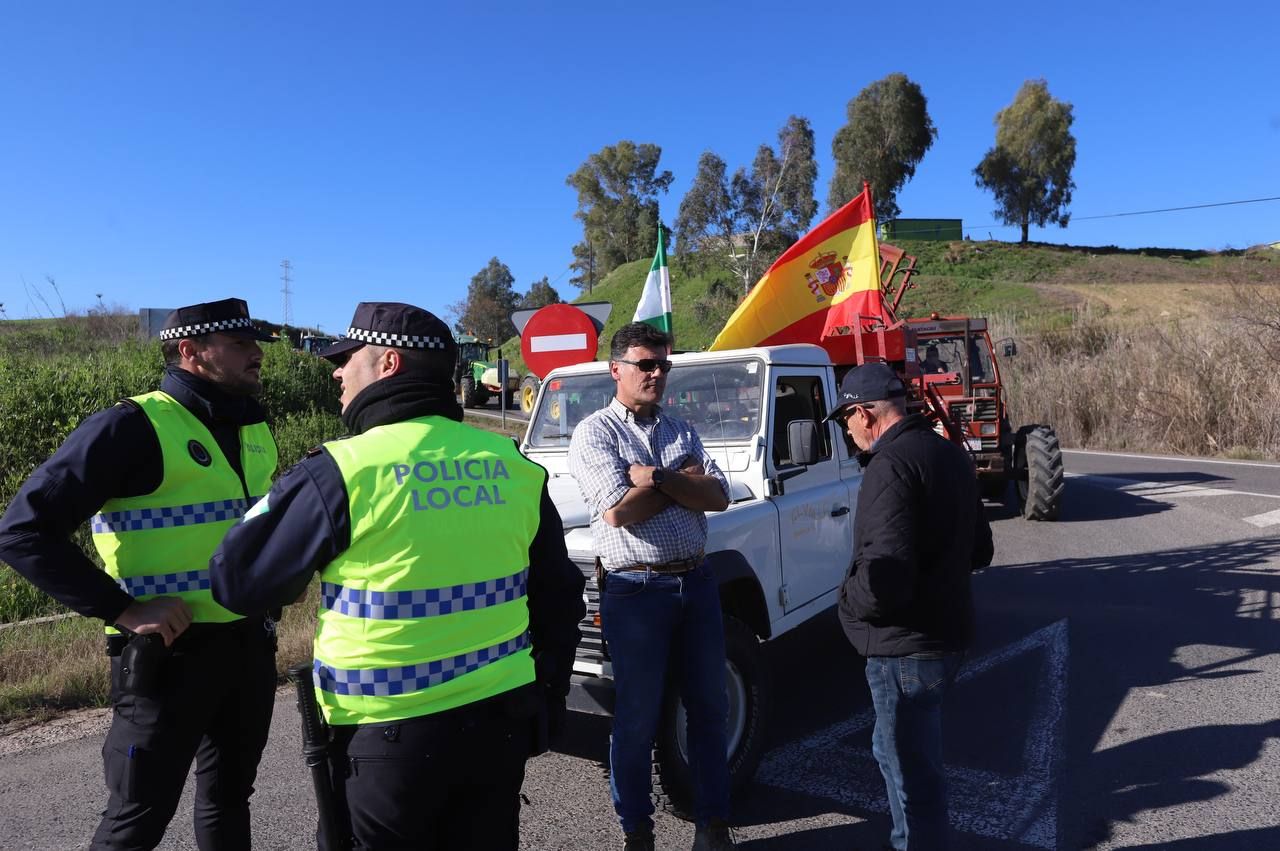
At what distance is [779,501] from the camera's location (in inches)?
177

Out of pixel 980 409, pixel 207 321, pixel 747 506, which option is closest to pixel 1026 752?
pixel 747 506

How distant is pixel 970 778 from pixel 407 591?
10.7 ft

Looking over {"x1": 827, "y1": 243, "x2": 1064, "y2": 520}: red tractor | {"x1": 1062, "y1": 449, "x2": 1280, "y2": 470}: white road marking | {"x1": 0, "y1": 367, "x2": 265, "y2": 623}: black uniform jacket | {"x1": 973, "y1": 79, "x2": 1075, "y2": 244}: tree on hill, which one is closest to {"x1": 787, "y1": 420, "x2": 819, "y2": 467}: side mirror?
{"x1": 0, "y1": 367, "x2": 265, "y2": 623}: black uniform jacket

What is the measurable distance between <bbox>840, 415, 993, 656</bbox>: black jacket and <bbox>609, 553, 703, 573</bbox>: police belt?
630 millimetres

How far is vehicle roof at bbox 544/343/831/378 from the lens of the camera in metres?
4.92

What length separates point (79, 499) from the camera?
236cm

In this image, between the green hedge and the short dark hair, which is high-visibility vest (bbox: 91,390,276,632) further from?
the green hedge

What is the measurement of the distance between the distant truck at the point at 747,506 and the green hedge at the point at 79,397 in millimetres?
5476

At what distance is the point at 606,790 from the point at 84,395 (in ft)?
32.8

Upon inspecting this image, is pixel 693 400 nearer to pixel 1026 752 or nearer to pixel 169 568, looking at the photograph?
pixel 1026 752

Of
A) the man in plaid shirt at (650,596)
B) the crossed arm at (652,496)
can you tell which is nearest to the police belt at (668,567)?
the man in plaid shirt at (650,596)

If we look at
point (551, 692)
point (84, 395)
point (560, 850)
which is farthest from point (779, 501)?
point (84, 395)

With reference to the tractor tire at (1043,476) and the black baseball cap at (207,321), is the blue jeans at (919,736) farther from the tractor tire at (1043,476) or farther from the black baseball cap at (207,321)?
the tractor tire at (1043,476)

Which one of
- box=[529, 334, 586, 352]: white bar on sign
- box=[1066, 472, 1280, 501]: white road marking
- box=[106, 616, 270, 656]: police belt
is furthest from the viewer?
box=[1066, 472, 1280, 501]: white road marking
